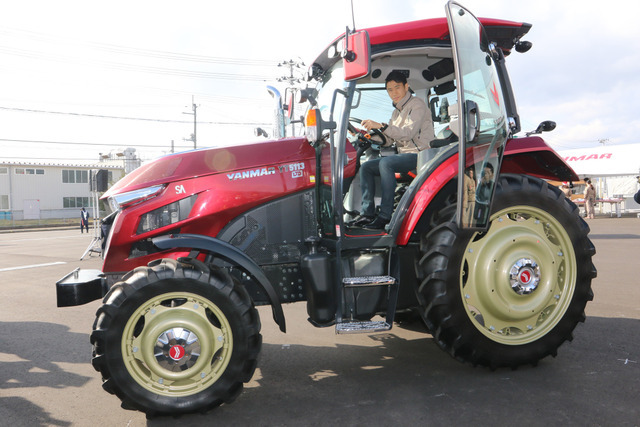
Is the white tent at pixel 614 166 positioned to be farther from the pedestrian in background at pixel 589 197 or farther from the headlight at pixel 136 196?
the headlight at pixel 136 196

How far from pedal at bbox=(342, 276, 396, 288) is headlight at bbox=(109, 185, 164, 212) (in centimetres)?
142

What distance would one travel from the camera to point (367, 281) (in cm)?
338

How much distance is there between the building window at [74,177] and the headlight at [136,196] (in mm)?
53383

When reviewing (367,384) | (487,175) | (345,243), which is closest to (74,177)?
(345,243)

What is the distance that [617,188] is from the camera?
28.3 m

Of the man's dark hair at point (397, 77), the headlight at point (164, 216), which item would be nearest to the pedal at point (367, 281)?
the headlight at point (164, 216)

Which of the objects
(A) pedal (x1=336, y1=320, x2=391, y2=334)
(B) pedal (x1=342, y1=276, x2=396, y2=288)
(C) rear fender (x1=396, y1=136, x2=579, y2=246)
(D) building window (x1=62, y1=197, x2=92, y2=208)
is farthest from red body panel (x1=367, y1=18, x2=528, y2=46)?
(D) building window (x1=62, y1=197, x2=92, y2=208)

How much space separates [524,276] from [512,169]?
3.78 feet

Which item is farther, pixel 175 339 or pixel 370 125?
pixel 370 125

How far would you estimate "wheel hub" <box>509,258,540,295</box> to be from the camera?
3.58 meters

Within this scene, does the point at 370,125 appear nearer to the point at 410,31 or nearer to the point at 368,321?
the point at 410,31

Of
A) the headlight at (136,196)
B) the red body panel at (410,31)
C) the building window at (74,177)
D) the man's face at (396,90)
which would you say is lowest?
the headlight at (136,196)

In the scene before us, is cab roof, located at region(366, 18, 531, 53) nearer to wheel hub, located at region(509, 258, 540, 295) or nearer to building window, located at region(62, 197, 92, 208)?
wheel hub, located at region(509, 258, 540, 295)

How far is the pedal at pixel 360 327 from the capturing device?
3.25m
